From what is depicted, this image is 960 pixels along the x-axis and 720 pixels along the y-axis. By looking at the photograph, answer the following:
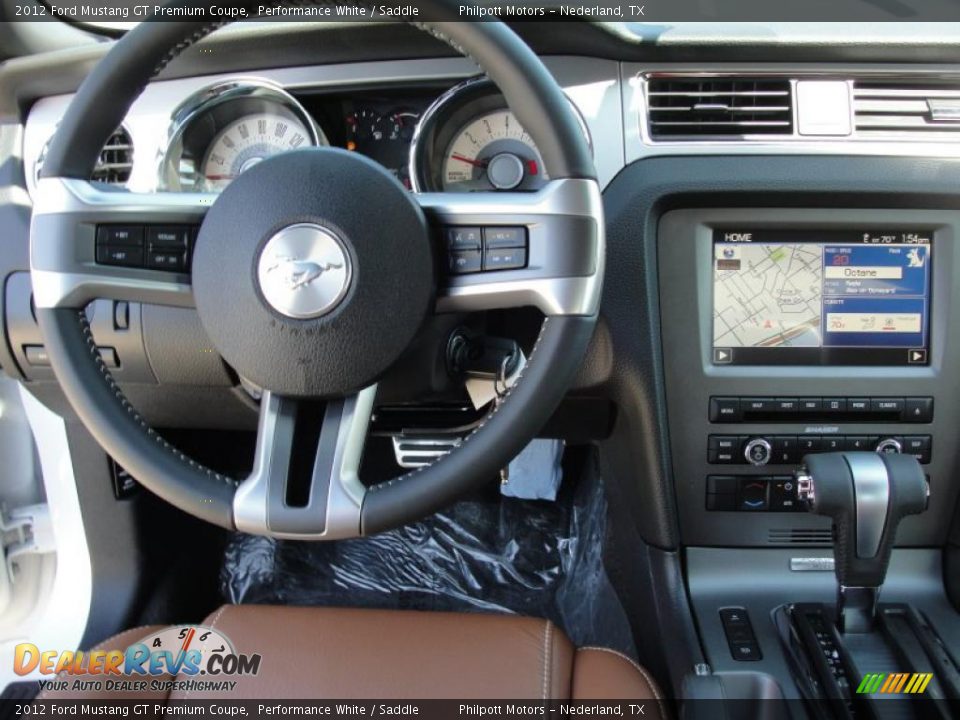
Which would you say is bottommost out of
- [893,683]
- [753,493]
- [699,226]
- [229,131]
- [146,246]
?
[893,683]

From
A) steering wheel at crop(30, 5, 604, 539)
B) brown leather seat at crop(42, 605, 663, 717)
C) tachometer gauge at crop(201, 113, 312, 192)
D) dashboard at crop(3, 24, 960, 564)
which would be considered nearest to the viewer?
steering wheel at crop(30, 5, 604, 539)

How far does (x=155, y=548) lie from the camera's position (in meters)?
1.86

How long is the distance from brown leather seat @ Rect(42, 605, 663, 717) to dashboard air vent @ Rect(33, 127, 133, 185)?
84 cm

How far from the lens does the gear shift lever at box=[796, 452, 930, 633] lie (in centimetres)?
118

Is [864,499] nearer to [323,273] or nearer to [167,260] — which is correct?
[323,273]

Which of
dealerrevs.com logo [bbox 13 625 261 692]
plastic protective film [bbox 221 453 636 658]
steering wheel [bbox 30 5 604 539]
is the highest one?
steering wheel [bbox 30 5 604 539]

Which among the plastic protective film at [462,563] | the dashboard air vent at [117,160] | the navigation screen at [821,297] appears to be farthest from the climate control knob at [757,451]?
the dashboard air vent at [117,160]

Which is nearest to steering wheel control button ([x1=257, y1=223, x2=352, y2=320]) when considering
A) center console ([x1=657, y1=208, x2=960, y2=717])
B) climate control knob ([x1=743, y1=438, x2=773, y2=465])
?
center console ([x1=657, y1=208, x2=960, y2=717])

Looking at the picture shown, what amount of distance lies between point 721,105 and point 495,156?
392 millimetres

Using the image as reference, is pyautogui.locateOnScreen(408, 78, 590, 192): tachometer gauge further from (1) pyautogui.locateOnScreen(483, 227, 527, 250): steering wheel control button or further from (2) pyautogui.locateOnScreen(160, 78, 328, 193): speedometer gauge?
(1) pyautogui.locateOnScreen(483, 227, 527, 250): steering wheel control button

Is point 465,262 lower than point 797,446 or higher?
higher

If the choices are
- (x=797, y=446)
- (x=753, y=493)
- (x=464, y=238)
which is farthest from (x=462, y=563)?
(x=464, y=238)

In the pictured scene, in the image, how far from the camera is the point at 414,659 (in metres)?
1.21

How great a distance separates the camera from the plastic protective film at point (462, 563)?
2.00m
